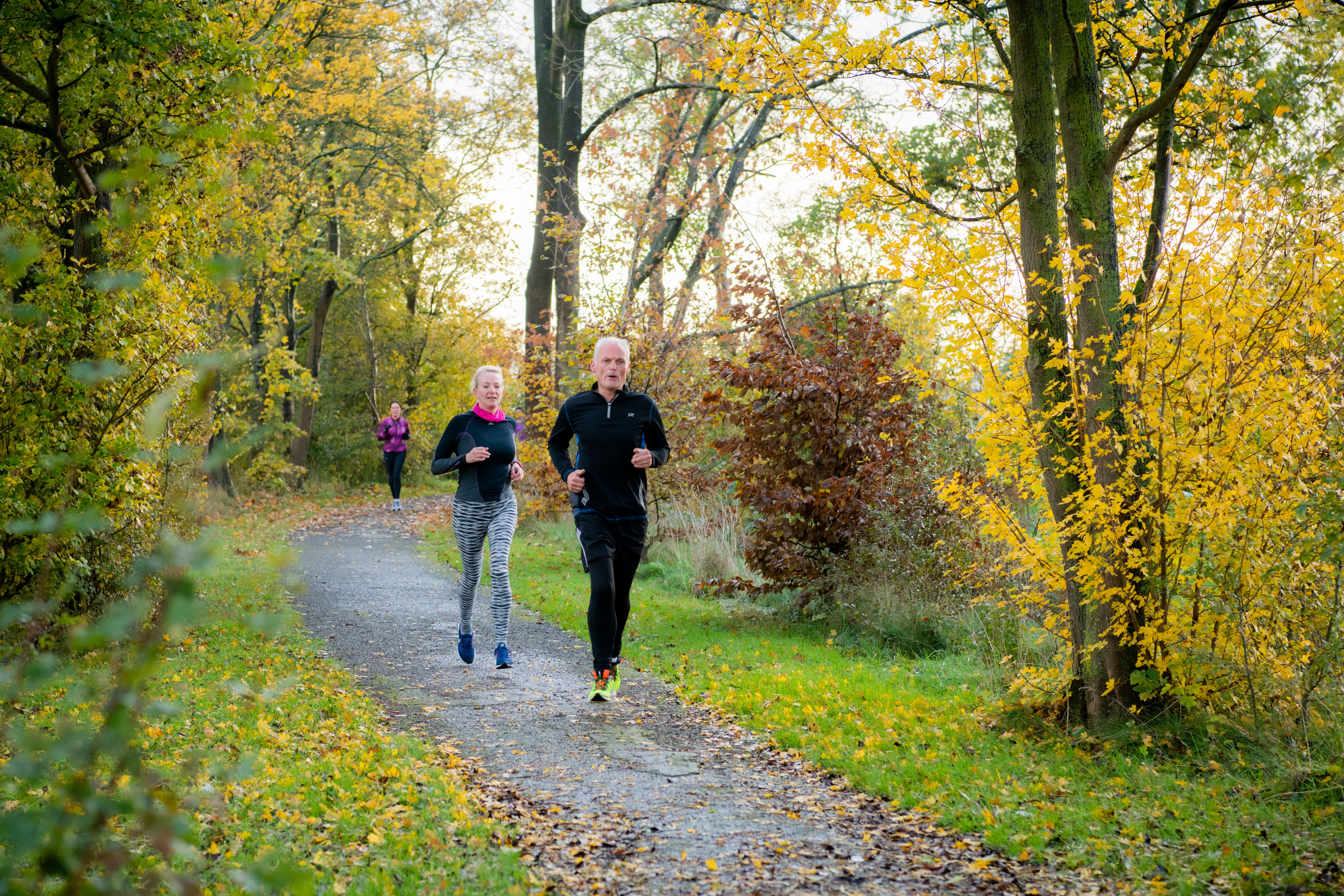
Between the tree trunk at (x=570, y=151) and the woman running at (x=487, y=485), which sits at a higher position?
the tree trunk at (x=570, y=151)

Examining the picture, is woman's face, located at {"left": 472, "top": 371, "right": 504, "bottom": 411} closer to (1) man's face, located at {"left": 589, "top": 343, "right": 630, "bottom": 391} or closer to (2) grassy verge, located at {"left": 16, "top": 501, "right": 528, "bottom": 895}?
(1) man's face, located at {"left": 589, "top": 343, "right": 630, "bottom": 391}

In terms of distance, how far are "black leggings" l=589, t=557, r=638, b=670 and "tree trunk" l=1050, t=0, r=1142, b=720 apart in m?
2.81

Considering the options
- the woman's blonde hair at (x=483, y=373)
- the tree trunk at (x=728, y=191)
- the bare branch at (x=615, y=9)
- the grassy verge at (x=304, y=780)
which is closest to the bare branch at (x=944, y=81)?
the woman's blonde hair at (x=483, y=373)

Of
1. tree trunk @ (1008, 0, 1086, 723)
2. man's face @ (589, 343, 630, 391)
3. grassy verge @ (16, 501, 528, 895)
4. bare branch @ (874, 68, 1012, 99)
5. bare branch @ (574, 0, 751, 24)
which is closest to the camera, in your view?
grassy verge @ (16, 501, 528, 895)

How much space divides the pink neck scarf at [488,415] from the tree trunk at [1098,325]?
4114mm

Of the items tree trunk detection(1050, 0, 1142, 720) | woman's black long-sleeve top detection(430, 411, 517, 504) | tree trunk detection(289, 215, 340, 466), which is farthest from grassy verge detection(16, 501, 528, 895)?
tree trunk detection(289, 215, 340, 466)

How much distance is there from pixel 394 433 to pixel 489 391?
48.9 ft

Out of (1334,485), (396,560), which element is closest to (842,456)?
(1334,485)

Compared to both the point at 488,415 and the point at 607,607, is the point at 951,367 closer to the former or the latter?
the point at 607,607

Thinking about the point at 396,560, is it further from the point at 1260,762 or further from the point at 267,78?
the point at 1260,762

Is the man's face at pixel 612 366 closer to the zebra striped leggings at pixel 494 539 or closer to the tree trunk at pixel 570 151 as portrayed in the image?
the zebra striped leggings at pixel 494 539

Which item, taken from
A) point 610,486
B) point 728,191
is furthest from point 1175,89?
point 728,191

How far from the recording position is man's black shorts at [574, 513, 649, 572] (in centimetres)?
625

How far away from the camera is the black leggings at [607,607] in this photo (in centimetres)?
623
